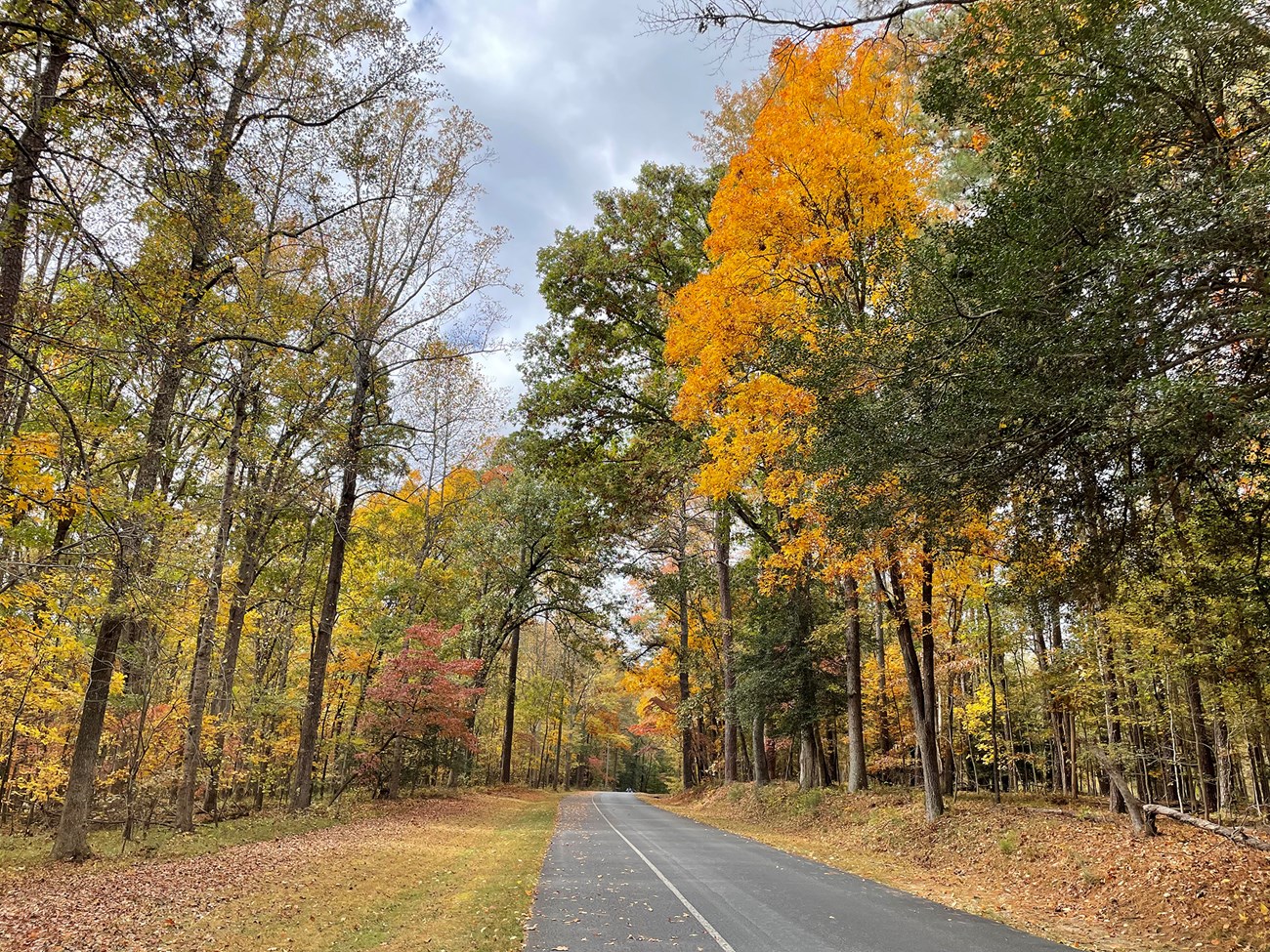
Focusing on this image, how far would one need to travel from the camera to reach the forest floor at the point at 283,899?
21.2 feet

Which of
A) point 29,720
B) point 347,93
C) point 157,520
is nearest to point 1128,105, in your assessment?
point 347,93

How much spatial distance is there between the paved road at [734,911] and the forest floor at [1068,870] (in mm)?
912

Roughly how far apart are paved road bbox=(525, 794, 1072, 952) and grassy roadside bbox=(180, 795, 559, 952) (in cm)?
52

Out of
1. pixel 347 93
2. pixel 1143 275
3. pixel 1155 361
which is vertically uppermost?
pixel 347 93

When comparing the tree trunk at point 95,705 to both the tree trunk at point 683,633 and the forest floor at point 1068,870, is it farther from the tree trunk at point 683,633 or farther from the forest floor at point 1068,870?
the tree trunk at point 683,633

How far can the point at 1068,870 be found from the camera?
376 inches

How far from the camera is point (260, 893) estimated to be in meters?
8.28

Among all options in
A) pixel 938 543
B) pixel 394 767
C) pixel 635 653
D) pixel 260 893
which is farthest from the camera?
pixel 635 653

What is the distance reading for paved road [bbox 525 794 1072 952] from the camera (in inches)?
256

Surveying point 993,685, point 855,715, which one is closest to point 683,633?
point 855,715

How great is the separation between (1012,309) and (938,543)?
412cm

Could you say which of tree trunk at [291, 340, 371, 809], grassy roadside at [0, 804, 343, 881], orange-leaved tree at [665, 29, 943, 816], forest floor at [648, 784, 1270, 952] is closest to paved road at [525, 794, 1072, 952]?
forest floor at [648, 784, 1270, 952]

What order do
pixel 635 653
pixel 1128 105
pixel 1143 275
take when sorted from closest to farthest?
pixel 1143 275
pixel 1128 105
pixel 635 653

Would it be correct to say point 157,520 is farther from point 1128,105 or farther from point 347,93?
point 1128,105
